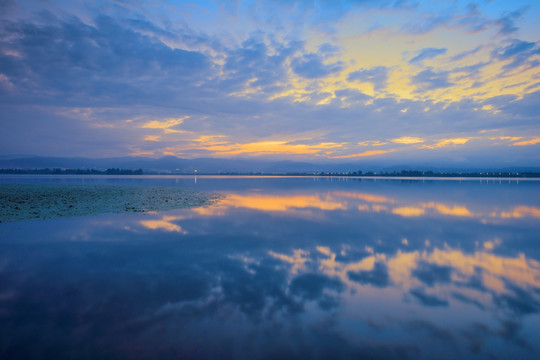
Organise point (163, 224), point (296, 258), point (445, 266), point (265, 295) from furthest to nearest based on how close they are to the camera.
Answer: point (163, 224)
point (296, 258)
point (445, 266)
point (265, 295)

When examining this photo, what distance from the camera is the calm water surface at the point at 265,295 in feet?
15.3

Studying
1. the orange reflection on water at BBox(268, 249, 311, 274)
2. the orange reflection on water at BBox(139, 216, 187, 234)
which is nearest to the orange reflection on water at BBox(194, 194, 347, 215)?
the orange reflection on water at BBox(139, 216, 187, 234)

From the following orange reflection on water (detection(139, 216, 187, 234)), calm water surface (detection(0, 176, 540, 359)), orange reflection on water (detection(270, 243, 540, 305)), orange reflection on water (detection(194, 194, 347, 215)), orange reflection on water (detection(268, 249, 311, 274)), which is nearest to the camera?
calm water surface (detection(0, 176, 540, 359))

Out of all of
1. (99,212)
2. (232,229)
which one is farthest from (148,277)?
(99,212)

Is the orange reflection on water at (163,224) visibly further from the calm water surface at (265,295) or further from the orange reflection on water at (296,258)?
the orange reflection on water at (296,258)

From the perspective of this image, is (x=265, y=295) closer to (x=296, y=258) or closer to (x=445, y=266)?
(x=296, y=258)

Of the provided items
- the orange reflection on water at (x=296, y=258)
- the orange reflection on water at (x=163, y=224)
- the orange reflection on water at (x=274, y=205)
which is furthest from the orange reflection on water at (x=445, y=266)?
the orange reflection on water at (x=274, y=205)

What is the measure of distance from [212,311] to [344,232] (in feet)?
29.5

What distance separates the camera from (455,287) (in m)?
7.06

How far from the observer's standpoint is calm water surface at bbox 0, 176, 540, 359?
4664mm

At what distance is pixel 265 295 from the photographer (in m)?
6.50

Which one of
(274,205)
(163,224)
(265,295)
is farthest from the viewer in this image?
(274,205)

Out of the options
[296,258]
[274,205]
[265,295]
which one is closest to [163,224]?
[296,258]

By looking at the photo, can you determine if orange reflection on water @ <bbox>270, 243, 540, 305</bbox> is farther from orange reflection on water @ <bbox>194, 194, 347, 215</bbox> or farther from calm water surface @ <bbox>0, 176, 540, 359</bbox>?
orange reflection on water @ <bbox>194, 194, 347, 215</bbox>
